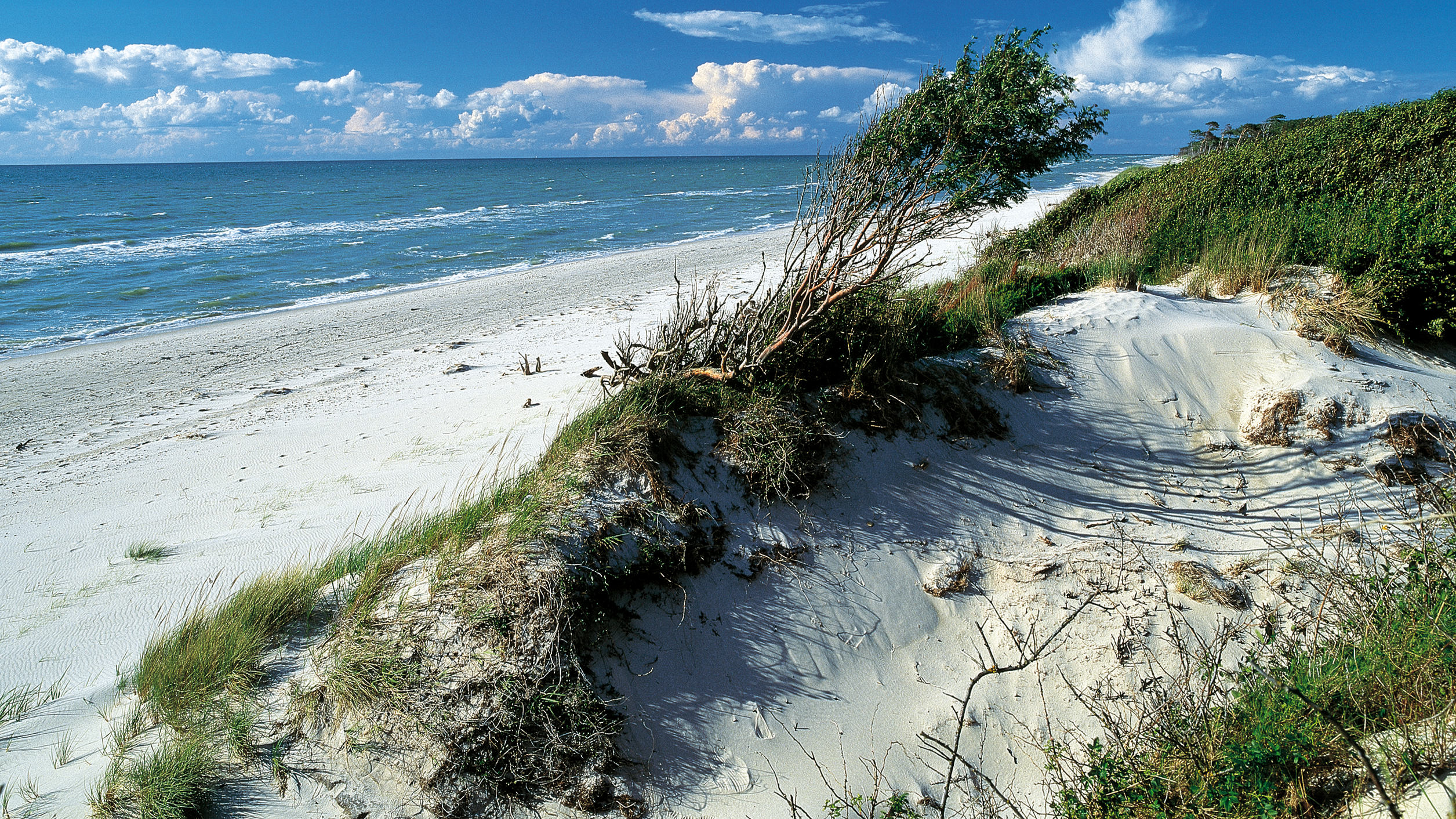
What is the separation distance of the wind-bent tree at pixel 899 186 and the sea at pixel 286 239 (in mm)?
1106

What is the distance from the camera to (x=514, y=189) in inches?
2386

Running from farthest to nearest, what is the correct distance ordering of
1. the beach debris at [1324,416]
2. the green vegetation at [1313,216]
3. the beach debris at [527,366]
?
1. the beach debris at [527,366]
2. the green vegetation at [1313,216]
3. the beach debris at [1324,416]

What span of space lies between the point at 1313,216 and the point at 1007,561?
8523mm

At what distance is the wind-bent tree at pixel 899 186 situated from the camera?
534 cm

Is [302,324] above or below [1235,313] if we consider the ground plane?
below

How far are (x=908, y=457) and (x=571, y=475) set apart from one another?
2770 millimetres

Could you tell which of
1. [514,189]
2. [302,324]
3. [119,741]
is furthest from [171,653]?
[514,189]

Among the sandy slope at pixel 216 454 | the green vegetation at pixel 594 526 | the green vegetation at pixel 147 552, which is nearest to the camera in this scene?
the green vegetation at pixel 594 526

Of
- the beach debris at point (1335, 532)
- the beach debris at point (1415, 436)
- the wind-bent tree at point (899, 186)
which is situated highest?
the wind-bent tree at point (899, 186)

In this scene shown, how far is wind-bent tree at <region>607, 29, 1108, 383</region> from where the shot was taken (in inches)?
210

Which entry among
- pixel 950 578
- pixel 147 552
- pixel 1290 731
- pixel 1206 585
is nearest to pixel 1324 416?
pixel 1206 585

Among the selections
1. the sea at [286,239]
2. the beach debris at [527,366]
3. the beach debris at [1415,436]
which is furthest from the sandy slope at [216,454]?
Answer: the beach debris at [1415,436]

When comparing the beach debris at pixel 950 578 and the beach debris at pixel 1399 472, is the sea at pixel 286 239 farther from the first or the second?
the beach debris at pixel 1399 472

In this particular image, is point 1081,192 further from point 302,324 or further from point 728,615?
point 302,324
